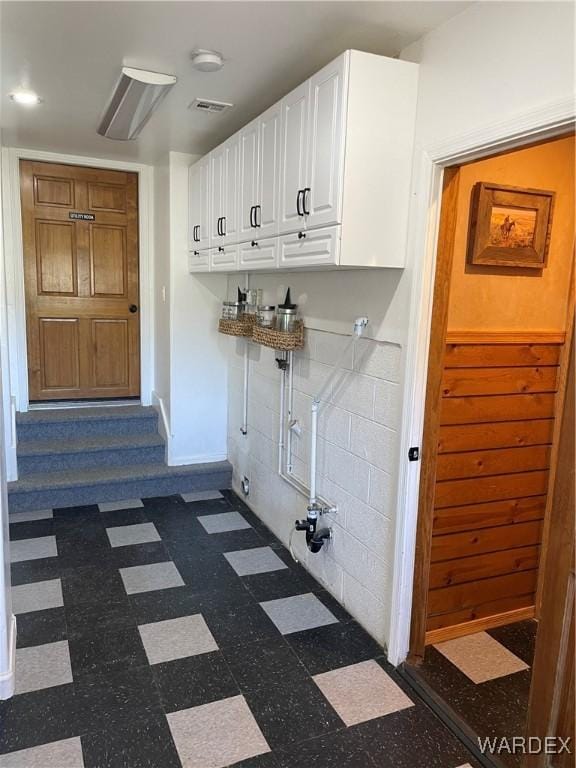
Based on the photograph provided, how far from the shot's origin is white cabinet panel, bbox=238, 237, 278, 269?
2.62 metres

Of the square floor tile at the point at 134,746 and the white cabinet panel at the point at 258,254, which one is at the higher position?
the white cabinet panel at the point at 258,254

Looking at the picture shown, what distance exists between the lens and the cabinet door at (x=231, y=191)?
9.96 ft

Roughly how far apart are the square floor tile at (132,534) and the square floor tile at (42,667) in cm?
97

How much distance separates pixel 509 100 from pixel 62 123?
8.98 ft

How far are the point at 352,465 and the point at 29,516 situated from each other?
2.32 metres

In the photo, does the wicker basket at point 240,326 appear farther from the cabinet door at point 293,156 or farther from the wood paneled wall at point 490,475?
the wood paneled wall at point 490,475

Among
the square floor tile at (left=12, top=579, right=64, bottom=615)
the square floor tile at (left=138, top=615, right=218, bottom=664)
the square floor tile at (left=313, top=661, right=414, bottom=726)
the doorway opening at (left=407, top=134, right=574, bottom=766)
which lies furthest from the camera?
the square floor tile at (left=12, top=579, right=64, bottom=615)

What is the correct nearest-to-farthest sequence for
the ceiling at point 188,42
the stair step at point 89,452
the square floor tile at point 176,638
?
1. the ceiling at point 188,42
2. the square floor tile at point 176,638
3. the stair step at point 89,452

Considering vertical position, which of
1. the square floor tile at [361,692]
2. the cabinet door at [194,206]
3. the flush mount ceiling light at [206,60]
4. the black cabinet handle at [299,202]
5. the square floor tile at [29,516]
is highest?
the flush mount ceiling light at [206,60]

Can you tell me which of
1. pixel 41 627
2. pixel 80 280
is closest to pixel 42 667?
pixel 41 627

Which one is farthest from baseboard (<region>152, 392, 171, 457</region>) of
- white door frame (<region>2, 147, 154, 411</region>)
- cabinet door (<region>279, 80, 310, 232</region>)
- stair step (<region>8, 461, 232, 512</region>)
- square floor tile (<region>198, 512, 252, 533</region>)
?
cabinet door (<region>279, 80, 310, 232</region>)

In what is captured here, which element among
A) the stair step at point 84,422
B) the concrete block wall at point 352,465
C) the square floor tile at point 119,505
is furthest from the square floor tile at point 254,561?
Result: the stair step at point 84,422

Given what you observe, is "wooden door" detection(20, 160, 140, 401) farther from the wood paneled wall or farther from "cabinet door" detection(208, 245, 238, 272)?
the wood paneled wall

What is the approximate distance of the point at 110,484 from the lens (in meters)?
3.91
